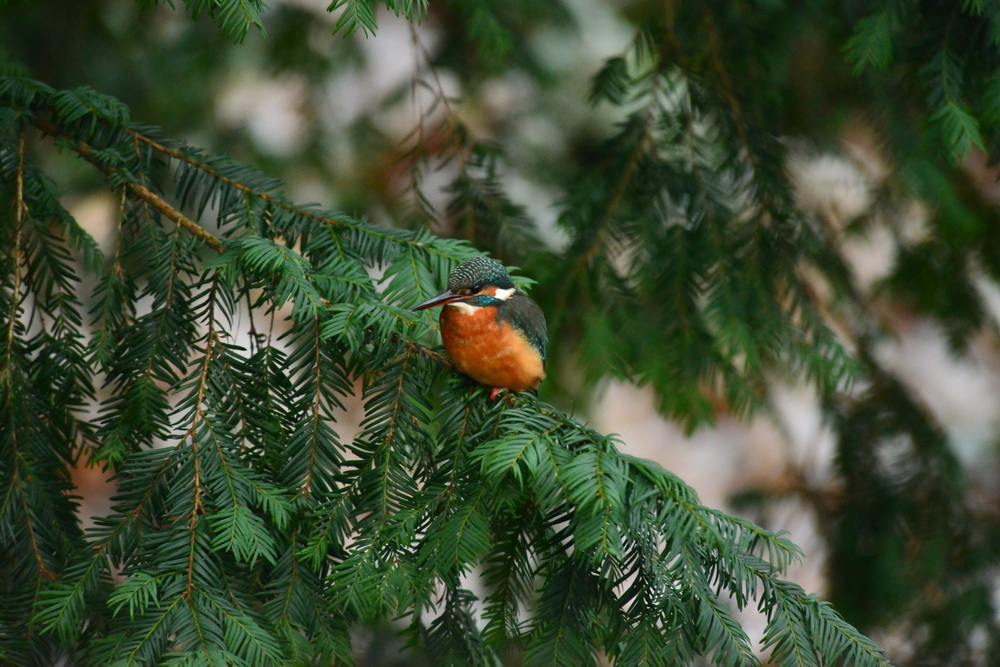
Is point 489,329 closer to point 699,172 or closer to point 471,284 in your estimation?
point 471,284

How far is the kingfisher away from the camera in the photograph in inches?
82.7

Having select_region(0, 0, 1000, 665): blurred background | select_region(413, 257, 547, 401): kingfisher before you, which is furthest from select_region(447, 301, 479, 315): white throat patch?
select_region(0, 0, 1000, 665): blurred background

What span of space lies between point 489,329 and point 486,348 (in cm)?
7

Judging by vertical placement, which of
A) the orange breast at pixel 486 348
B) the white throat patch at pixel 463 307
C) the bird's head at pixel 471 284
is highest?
the bird's head at pixel 471 284

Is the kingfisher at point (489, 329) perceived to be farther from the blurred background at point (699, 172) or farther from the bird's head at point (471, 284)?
the blurred background at point (699, 172)

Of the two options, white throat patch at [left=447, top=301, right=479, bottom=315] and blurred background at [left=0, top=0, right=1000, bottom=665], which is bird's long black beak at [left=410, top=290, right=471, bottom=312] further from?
blurred background at [left=0, top=0, right=1000, bottom=665]

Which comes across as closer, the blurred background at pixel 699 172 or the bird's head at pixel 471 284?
the bird's head at pixel 471 284

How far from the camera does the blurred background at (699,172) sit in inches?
116

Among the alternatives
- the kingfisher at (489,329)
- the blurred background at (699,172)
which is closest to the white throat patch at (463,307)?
the kingfisher at (489,329)

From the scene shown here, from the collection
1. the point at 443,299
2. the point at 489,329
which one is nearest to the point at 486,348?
the point at 489,329

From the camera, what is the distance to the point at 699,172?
9.82 feet

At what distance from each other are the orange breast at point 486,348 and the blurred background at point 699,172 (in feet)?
2.30

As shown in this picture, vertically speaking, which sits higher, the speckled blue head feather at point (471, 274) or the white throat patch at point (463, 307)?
the speckled blue head feather at point (471, 274)

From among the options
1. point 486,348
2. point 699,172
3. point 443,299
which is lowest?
point 486,348
